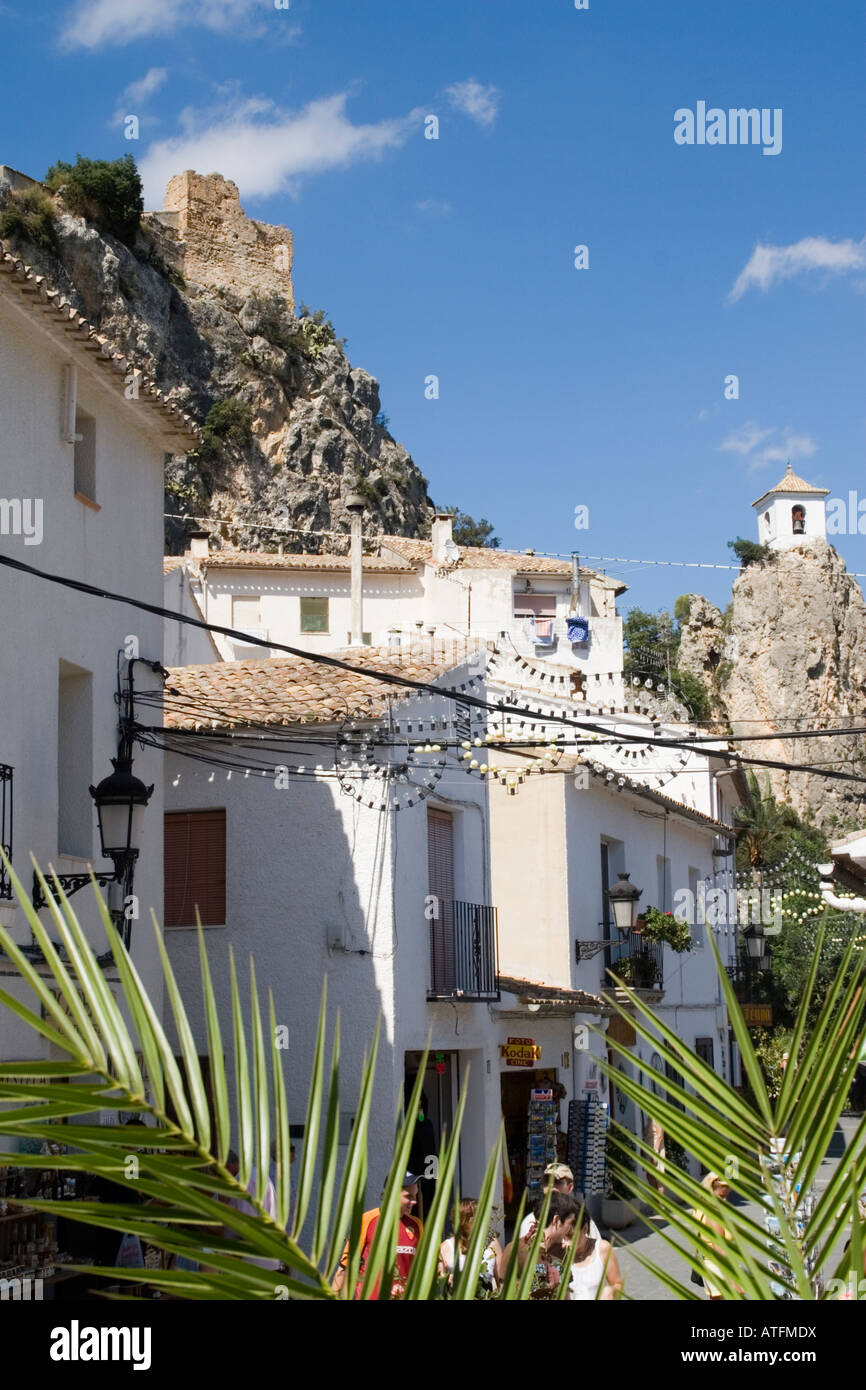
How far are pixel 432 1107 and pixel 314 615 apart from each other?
77.6 feet

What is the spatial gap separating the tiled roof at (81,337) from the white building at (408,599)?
21.8 metres

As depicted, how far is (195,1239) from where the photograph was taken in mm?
2223

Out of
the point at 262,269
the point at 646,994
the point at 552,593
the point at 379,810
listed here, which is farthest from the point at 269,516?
the point at 379,810

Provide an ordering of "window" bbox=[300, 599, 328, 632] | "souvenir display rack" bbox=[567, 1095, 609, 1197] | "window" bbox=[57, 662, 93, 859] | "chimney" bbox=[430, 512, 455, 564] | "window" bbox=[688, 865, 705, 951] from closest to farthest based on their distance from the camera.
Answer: "window" bbox=[57, 662, 93, 859] → "souvenir display rack" bbox=[567, 1095, 609, 1197] → "window" bbox=[688, 865, 705, 951] → "window" bbox=[300, 599, 328, 632] → "chimney" bbox=[430, 512, 455, 564]

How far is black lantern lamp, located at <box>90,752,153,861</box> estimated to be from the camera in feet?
35.4

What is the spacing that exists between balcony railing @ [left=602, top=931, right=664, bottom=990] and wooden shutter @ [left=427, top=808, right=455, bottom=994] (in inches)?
197

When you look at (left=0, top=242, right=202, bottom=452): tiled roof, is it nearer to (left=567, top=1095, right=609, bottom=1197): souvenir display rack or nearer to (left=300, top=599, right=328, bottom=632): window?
(left=567, top=1095, right=609, bottom=1197): souvenir display rack

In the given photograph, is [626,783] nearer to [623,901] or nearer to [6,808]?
[623,901]

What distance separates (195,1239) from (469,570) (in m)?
40.3

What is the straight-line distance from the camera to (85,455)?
12805 millimetres

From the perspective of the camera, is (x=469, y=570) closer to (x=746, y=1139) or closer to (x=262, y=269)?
(x=262, y=269)

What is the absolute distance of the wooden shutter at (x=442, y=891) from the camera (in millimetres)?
16141

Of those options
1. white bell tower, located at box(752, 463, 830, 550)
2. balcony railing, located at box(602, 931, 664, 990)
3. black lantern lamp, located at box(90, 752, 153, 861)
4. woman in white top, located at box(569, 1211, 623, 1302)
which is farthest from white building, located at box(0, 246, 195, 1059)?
white bell tower, located at box(752, 463, 830, 550)

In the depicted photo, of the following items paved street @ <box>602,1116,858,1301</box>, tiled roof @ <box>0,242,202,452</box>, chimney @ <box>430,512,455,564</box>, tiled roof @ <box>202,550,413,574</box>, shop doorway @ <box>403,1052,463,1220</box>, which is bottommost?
paved street @ <box>602,1116,858,1301</box>
